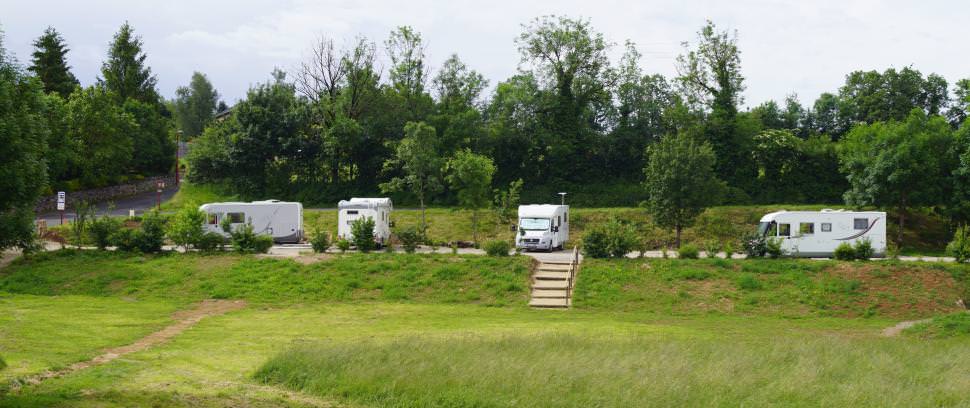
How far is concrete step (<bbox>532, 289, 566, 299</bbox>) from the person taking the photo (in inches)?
1176

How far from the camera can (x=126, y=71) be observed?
7500 centimetres

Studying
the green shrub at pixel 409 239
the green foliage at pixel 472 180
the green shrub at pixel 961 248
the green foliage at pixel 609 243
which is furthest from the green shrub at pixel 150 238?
the green shrub at pixel 961 248

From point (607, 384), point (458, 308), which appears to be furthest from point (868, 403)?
point (458, 308)

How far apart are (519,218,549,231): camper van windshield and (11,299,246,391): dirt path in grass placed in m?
15.3

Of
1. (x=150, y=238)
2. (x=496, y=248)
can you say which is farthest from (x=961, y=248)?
(x=150, y=238)

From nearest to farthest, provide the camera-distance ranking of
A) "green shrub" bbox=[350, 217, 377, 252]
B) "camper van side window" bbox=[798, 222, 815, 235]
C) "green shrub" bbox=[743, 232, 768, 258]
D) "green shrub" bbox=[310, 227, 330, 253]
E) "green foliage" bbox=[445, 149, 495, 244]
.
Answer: "green shrub" bbox=[743, 232, 768, 258]
"green shrub" bbox=[310, 227, 330, 253]
"green shrub" bbox=[350, 217, 377, 252]
"camper van side window" bbox=[798, 222, 815, 235]
"green foliage" bbox=[445, 149, 495, 244]

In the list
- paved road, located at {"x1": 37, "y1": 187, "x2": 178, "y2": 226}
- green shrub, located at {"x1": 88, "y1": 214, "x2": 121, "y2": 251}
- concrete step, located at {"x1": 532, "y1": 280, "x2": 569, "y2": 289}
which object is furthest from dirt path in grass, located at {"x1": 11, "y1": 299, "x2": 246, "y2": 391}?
paved road, located at {"x1": 37, "y1": 187, "x2": 178, "y2": 226}

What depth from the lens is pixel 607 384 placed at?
556 inches

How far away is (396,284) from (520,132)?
1220 inches

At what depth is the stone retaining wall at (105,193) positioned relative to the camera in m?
52.5

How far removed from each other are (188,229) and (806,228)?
26.5 m

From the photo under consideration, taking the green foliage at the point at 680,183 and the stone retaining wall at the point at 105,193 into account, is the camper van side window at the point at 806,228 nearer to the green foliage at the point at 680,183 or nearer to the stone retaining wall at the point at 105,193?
the green foliage at the point at 680,183

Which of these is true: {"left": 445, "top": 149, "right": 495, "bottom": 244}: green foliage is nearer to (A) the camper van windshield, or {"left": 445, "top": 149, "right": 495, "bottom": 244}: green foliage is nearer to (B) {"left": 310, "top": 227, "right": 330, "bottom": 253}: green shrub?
(A) the camper van windshield

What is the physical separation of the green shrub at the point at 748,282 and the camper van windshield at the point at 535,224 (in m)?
11.1
